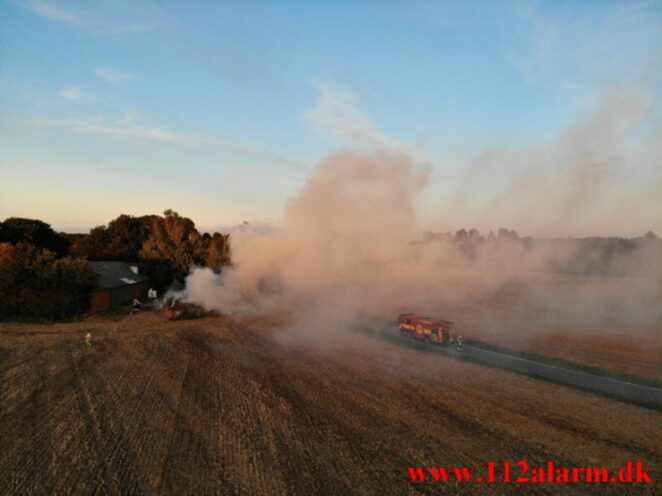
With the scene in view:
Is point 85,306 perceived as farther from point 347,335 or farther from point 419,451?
point 419,451

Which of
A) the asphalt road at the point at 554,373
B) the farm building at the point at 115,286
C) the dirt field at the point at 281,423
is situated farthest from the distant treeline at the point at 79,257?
the asphalt road at the point at 554,373

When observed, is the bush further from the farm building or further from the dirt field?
the dirt field

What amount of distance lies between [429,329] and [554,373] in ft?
34.8

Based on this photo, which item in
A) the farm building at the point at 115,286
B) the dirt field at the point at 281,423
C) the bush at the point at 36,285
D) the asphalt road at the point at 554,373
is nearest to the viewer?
the dirt field at the point at 281,423

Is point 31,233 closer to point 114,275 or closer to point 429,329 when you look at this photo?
point 114,275

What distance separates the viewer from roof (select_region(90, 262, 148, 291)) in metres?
47.9

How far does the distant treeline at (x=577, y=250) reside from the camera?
196ft

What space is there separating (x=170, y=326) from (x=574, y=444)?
118ft

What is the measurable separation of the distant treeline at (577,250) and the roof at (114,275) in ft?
145

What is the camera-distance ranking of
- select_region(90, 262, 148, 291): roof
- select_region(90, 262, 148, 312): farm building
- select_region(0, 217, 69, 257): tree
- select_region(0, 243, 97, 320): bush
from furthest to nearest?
select_region(0, 217, 69, 257): tree
select_region(90, 262, 148, 291): roof
select_region(90, 262, 148, 312): farm building
select_region(0, 243, 97, 320): bush

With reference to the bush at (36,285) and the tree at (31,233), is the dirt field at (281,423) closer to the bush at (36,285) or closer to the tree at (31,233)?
the bush at (36,285)

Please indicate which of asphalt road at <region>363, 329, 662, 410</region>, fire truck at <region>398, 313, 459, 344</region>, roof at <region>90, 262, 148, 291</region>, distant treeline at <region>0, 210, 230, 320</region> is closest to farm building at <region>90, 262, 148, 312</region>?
roof at <region>90, 262, 148, 291</region>

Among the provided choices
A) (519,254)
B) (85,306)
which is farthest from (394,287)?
(85,306)

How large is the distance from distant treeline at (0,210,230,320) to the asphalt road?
32.3 metres
